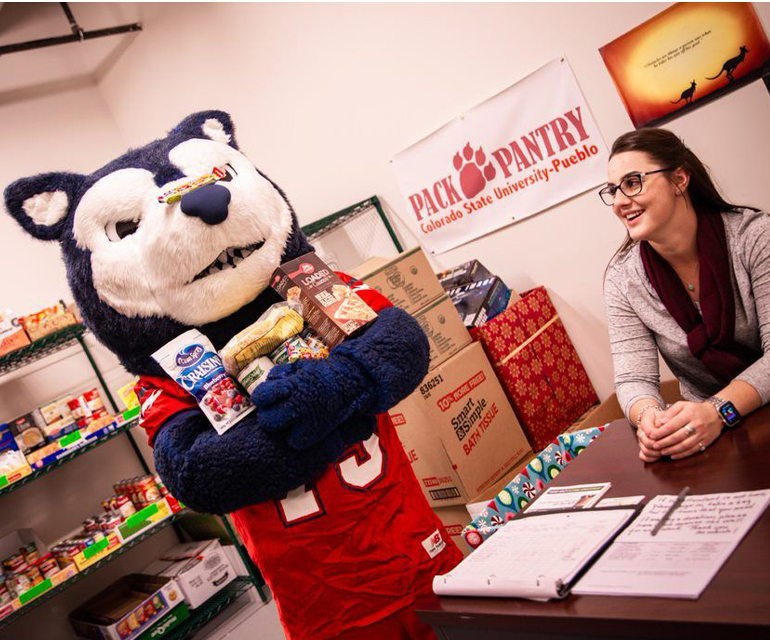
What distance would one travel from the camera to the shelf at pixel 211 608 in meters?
2.96

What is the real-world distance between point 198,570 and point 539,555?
2521 mm

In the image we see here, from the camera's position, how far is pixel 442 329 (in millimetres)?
2381

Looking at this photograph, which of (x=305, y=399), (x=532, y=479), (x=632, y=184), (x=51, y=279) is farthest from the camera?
(x=51, y=279)

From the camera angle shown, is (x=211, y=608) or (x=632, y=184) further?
(x=211, y=608)

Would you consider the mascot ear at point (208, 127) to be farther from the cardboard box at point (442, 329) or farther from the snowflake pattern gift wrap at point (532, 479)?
the snowflake pattern gift wrap at point (532, 479)

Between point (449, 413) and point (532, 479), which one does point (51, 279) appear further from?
point (532, 479)

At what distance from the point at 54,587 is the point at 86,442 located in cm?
59

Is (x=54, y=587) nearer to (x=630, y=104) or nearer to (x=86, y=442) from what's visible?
(x=86, y=442)

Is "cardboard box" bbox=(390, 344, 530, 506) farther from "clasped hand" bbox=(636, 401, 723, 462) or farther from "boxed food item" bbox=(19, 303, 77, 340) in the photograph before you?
"boxed food item" bbox=(19, 303, 77, 340)

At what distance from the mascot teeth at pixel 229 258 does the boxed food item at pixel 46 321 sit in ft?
6.21

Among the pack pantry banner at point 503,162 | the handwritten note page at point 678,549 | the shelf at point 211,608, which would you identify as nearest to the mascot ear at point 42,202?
the handwritten note page at point 678,549

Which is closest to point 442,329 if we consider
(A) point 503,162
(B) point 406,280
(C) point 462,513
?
(B) point 406,280

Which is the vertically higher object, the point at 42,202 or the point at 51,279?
the point at 51,279

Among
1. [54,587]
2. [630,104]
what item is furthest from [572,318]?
[54,587]
